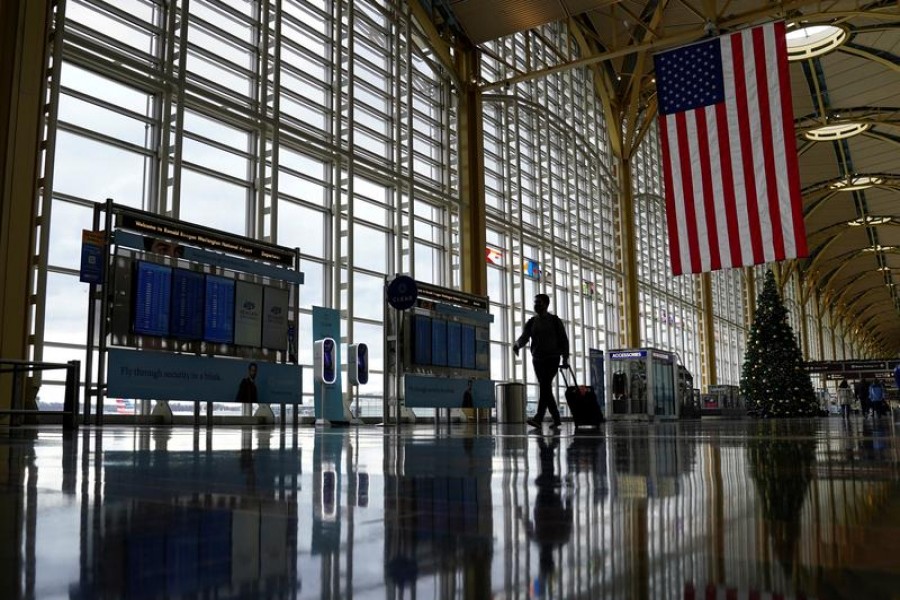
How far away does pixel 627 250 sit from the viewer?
115 ft

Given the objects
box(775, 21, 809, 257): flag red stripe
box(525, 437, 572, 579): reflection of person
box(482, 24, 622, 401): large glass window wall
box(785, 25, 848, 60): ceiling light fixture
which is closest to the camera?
box(525, 437, 572, 579): reflection of person

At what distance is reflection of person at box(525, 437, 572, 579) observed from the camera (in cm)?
95

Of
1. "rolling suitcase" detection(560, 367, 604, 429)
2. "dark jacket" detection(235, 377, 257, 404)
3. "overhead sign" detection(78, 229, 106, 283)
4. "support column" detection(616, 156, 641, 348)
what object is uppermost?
"support column" detection(616, 156, 641, 348)

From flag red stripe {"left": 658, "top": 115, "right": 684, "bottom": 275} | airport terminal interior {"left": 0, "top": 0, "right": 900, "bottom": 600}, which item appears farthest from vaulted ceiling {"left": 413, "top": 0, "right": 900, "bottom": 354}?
flag red stripe {"left": 658, "top": 115, "right": 684, "bottom": 275}

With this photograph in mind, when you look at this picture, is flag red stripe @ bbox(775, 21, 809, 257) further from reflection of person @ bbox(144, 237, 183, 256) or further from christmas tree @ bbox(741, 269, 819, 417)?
christmas tree @ bbox(741, 269, 819, 417)

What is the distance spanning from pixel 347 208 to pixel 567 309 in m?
13.3

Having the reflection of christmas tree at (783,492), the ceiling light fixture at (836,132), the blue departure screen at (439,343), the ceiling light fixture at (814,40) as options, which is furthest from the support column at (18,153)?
the ceiling light fixture at (836,132)

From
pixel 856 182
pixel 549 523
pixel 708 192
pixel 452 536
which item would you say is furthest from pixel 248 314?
pixel 856 182

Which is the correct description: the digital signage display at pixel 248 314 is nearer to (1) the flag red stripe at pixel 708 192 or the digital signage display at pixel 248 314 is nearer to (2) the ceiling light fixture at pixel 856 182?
(1) the flag red stripe at pixel 708 192

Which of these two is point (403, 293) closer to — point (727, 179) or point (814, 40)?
point (727, 179)

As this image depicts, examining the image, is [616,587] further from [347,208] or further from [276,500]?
[347,208]

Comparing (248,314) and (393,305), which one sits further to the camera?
(248,314)

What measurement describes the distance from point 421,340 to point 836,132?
31133 millimetres

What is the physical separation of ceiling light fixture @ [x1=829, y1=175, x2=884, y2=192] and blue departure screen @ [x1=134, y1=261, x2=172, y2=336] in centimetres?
4585
